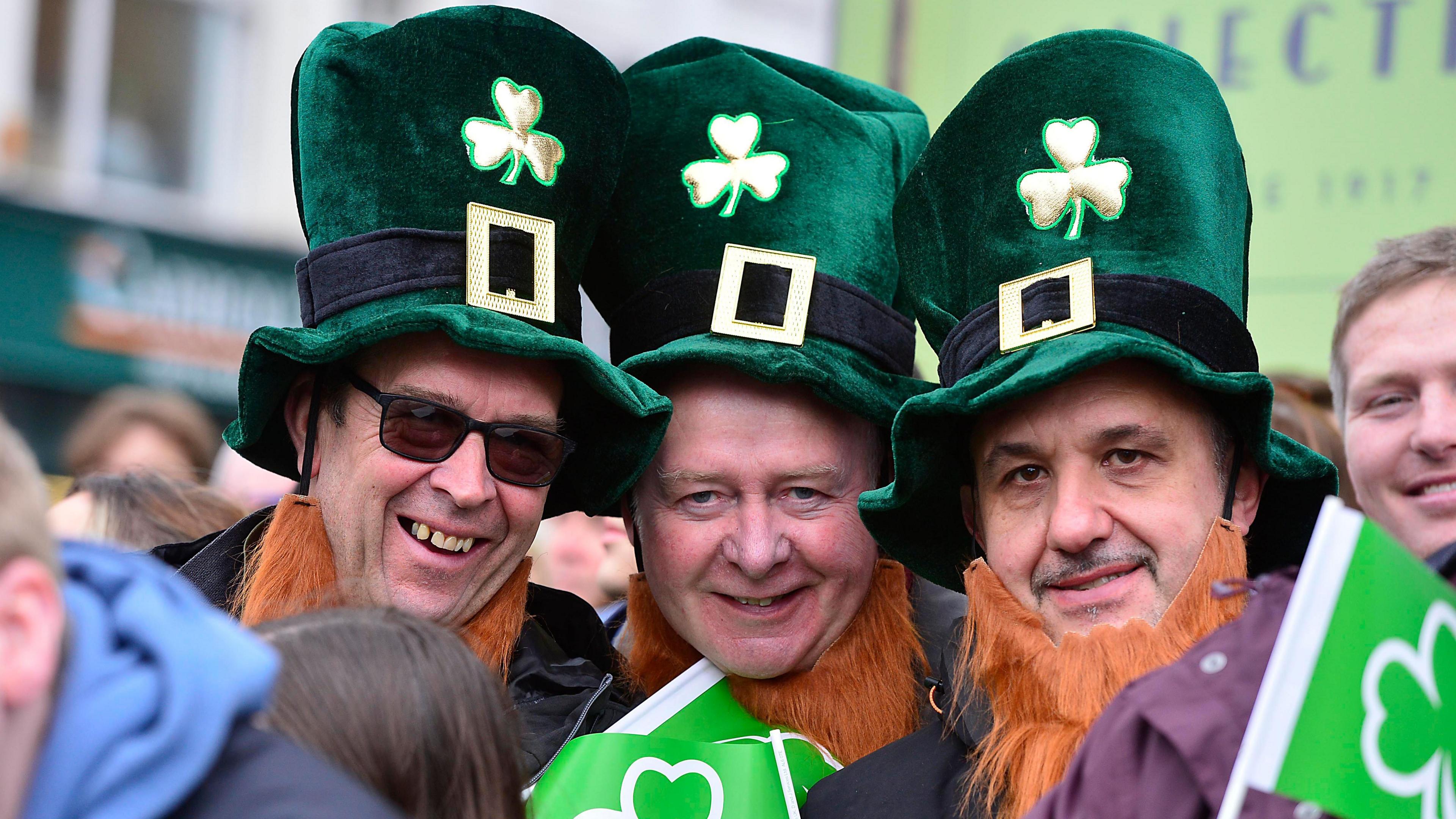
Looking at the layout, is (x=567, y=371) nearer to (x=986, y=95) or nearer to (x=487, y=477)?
(x=487, y=477)

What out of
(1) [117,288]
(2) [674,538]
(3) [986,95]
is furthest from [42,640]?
(1) [117,288]

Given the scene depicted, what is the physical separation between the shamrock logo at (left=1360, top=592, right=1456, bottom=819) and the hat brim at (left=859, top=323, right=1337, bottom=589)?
3.13 ft

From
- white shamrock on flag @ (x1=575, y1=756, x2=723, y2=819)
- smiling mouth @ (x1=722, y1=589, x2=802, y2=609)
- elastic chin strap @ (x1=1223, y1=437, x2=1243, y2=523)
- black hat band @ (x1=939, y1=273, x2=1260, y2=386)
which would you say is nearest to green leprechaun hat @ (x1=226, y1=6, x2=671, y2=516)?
smiling mouth @ (x1=722, y1=589, x2=802, y2=609)

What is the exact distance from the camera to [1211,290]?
307 cm

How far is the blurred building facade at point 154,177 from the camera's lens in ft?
37.0

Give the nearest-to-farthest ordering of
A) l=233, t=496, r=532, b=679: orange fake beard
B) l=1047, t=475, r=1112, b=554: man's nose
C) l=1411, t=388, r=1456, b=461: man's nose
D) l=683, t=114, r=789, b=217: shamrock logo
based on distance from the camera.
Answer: l=1047, t=475, r=1112, b=554: man's nose → l=1411, t=388, r=1456, b=461: man's nose → l=233, t=496, r=532, b=679: orange fake beard → l=683, t=114, r=789, b=217: shamrock logo

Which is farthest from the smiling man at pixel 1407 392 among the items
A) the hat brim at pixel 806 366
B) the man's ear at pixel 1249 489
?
the hat brim at pixel 806 366

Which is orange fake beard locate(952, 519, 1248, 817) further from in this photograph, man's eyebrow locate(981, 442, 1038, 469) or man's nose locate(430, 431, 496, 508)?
man's nose locate(430, 431, 496, 508)

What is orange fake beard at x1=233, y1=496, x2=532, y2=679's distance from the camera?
329cm

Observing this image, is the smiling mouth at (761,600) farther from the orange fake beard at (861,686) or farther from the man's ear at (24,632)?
the man's ear at (24,632)

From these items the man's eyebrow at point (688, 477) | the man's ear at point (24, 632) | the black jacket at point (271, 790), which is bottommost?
the black jacket at point (271, 790)

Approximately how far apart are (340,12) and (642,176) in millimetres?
9427

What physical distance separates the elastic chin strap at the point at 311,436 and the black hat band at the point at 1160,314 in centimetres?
145

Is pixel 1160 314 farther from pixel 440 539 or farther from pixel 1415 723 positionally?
pixel 440 539
